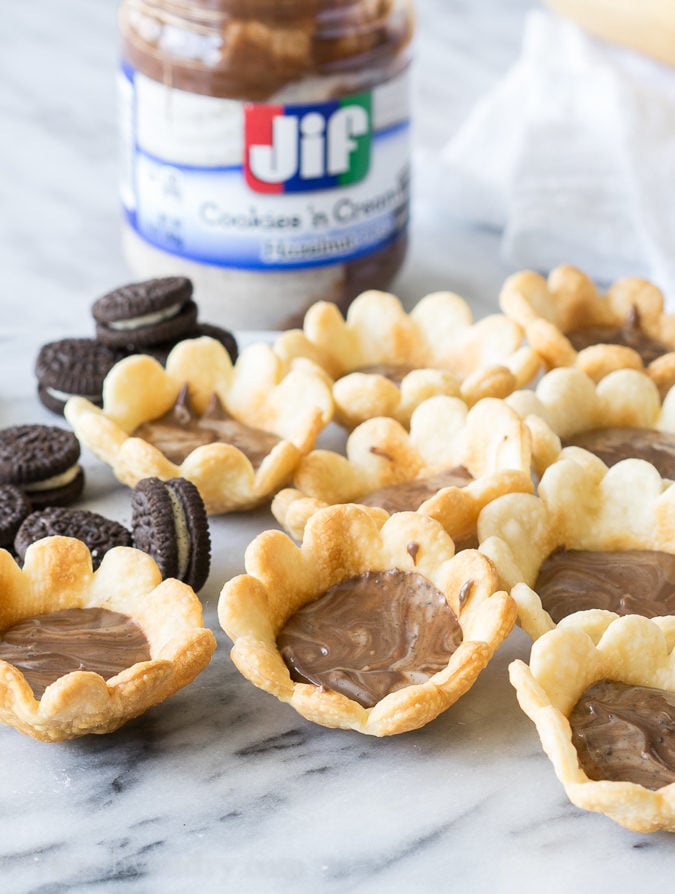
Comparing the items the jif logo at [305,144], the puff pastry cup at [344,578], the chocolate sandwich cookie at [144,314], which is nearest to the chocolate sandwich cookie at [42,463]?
the chocolate sandwich cookie at [144,314]

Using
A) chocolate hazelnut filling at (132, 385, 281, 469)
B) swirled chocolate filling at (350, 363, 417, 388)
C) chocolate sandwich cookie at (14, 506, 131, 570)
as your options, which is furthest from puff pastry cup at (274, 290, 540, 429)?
chocolate sandwich cookie at (14, 506, 131, 570)

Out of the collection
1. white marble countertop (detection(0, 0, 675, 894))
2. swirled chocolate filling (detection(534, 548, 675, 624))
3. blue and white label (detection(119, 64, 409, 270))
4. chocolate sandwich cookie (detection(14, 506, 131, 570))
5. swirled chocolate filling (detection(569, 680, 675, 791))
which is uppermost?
blue and white label (detection(119, 64, 409, 270))

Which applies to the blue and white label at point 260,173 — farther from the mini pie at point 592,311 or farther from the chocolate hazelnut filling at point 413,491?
the chocolate hazelnut filling at point 413,491

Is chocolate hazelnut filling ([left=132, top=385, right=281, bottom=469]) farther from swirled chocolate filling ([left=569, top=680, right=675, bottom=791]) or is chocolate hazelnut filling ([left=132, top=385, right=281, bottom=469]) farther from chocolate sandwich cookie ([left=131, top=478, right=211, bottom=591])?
swirled chocolate filling ([left=569, top=680, right=675, bottom=791])

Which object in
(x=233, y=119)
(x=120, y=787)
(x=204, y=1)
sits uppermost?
(x=204, y=1)

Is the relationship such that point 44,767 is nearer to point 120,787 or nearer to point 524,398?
point 120,787

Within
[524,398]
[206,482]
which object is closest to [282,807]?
[206,482]

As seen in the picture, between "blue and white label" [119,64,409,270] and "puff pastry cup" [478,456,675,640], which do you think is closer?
"puff pastry cup" [478,456,675,640]
